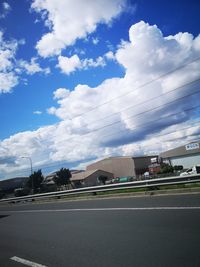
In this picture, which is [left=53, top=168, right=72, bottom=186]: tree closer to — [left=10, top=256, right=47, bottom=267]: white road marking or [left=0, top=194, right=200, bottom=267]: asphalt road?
[left=0, top=194, right=200, bottom=267]: asphalt road

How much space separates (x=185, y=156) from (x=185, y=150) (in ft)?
5.35

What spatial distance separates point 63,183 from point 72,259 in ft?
267

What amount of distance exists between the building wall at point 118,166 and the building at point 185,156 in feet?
69.5

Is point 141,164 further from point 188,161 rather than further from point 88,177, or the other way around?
point 188,161

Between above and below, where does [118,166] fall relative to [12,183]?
above

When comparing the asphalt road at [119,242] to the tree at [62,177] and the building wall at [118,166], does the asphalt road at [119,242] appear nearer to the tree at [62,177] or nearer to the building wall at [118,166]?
the tree at [62,177]

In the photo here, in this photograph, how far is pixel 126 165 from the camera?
9544 centimetres

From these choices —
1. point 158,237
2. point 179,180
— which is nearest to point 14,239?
point 158,237

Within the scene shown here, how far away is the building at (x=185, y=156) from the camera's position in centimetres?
6700

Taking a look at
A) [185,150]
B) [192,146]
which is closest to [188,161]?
[185,150]

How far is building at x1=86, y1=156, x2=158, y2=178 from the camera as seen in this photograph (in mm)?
92812

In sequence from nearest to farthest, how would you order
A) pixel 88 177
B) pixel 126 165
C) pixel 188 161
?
pixel 188 161 → pixel 88 177 → pixel 126 165

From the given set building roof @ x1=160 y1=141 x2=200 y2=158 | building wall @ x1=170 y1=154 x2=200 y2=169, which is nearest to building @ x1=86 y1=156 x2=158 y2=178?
building roof @ x1=160 y1=141 x2=200 y2=158

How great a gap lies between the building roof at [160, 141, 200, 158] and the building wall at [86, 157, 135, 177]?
20748 millimetres
